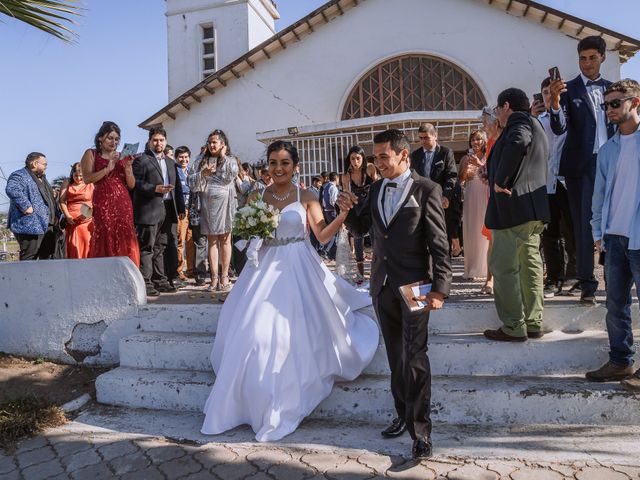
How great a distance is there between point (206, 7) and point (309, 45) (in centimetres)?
568

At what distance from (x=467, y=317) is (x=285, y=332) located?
6.02 feet

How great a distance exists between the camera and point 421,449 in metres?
3.35

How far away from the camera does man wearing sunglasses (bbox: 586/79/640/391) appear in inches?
148

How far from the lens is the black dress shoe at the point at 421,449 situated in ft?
11.0

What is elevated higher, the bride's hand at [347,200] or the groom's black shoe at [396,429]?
the bride's hand at [347,200]

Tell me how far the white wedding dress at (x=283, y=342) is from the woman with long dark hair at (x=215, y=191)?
239 centimetres

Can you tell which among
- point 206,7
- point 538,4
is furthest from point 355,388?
point 206,7

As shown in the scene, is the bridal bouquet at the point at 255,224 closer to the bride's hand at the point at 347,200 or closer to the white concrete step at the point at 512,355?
the bride's hand at the point at 347,200

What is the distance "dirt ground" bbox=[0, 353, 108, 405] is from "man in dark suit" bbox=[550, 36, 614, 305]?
4.91 meters

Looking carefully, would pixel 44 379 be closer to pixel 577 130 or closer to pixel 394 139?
pixel 394 139

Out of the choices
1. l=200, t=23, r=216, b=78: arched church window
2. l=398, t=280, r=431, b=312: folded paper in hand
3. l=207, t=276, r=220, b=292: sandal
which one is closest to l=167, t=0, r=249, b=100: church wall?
l=200, t=23, r=216, b=78: arched church window

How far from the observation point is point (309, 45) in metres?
18.2

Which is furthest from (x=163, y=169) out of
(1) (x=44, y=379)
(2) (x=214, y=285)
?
(1) (x=44, y=379)

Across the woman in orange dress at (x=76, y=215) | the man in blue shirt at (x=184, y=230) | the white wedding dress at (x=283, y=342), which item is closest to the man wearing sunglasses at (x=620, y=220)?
the white wedding dress at (x=283, y=342)
